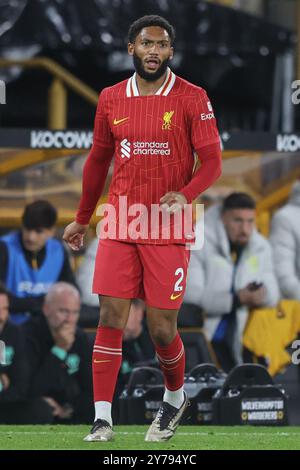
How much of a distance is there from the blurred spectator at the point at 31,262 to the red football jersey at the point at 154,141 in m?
3.55

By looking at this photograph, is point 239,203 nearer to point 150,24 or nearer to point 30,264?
point 30,264

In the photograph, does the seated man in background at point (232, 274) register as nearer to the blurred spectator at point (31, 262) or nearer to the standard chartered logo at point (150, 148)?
the blurred spectator at point (31, 262)

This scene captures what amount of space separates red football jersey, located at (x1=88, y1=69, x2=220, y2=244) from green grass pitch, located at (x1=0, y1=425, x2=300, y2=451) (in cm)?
99

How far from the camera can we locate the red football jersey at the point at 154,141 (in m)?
7.50

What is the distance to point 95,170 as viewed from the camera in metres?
7.79

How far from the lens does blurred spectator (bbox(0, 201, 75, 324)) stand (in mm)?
11094

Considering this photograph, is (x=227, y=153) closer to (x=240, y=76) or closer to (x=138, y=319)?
(x=138, y=319)

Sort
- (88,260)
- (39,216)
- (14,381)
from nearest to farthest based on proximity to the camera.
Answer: (14,381) < (39,216) < (88,260)

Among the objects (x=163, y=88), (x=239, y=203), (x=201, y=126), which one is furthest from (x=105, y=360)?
(x=239, y=203)

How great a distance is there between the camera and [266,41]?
44.5ft

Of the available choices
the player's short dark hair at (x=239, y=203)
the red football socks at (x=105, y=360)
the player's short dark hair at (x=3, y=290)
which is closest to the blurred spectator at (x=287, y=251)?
the player's short dark hair at (x=239, y=203)

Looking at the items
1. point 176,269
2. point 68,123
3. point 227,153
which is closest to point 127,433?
point 176,269

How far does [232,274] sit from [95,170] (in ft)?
12.5

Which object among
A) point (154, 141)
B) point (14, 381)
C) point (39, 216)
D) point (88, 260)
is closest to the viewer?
point (154, 141)
